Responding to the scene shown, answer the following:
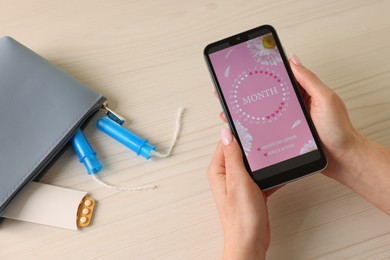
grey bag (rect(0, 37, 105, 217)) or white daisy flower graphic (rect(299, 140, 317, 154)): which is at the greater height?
grey bag (rect(0, 37, 105, 217))

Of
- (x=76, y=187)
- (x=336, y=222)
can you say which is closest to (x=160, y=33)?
(x=76, y=187)

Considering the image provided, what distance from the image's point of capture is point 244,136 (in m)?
0.62

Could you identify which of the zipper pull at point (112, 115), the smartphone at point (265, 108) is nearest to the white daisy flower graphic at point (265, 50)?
the smartphone at point (265, 108)

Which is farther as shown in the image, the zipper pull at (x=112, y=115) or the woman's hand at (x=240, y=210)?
the zipper pull at (x=112, y=115)

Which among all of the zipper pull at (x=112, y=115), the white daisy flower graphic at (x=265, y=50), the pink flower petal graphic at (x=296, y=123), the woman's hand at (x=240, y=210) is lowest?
the woman's hand at (x=240, y=210)

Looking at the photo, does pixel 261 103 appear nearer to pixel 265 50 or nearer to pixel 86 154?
pixel 265 50

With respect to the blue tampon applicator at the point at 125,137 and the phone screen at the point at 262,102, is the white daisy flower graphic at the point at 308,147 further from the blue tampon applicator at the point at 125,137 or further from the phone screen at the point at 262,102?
the blue tampon applicator at the point at 125,137

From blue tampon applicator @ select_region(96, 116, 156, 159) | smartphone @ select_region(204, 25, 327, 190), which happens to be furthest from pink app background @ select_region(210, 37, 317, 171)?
blue tampon applicator @ select_region(96, 116, 156, 159)

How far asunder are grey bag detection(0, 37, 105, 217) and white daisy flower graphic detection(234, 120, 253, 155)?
8.5 inches

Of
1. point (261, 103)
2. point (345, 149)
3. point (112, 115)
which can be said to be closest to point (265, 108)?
point (261, 103)

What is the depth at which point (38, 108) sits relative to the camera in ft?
2.21

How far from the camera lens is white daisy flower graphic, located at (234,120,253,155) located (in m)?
0.61

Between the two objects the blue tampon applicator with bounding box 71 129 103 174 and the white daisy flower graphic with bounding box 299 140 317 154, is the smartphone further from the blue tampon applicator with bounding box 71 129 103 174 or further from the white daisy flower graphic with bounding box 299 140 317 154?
the blue tampon applicator with bounding box 71 129 103 174

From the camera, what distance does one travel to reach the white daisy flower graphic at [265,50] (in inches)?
24.7
